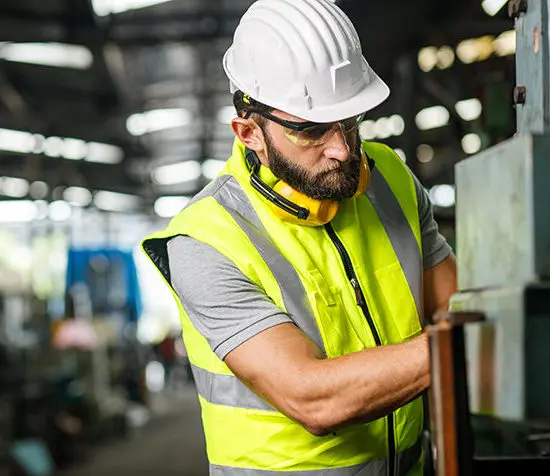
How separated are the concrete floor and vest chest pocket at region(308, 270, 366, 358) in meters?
6.56

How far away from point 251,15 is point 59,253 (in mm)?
13000

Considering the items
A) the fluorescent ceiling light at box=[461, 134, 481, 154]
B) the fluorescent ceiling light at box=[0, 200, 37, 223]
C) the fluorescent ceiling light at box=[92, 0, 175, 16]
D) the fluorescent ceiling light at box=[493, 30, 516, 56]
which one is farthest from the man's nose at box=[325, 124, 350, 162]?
the fluorescent ceiling light at box=[0, 200, 37, 223]

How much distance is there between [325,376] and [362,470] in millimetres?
370

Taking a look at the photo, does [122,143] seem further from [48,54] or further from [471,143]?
[471,143]

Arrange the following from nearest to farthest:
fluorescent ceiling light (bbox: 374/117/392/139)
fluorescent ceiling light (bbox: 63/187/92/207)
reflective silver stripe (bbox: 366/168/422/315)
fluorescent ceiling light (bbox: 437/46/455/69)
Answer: reflective silver stripe (bbox: 366/168/422/315)
fluorescent ceiling light (bbox: 437/46/455/69)
fluorescent ceiling light (bbox: 374/117/392/139)
fluorescent ceiling light (bbox: 63/187/92/207)

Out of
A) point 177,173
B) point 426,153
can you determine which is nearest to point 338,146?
point 426,153

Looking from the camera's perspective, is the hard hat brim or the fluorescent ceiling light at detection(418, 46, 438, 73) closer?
the hard hat brim

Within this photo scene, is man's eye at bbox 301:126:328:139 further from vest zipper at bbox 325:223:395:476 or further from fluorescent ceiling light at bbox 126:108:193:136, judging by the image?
fluorescent ceiling light at bbox 126:108:193:136

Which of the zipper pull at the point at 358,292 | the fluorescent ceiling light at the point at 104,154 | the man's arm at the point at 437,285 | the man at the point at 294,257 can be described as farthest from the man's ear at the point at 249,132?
the fluorescent ceiling light at the point at 104,154

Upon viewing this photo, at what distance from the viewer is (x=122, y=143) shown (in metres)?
14.0

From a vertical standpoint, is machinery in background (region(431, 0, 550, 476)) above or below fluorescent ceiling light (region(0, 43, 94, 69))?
below

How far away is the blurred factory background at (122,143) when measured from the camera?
539 centimetres

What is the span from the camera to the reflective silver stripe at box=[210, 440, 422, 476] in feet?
6.04

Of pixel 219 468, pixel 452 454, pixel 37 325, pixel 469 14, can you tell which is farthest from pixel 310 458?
pixel 37 325
